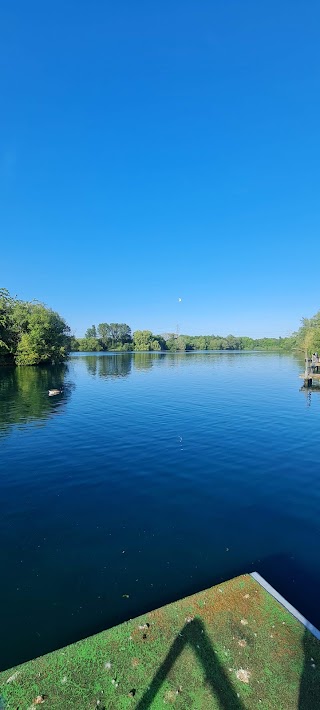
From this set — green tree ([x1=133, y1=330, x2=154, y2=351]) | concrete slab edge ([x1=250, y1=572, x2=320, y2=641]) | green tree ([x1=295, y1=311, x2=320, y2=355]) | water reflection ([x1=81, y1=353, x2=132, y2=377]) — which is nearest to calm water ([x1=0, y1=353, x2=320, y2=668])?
concrete slab edge ([x1=250, y1=572, x2=320, y2=641])

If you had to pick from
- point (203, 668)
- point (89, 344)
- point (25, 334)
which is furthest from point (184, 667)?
point (89, 344)

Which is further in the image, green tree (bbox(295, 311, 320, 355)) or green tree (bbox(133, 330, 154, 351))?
green tree (bbox(133, 330, 154, 351))

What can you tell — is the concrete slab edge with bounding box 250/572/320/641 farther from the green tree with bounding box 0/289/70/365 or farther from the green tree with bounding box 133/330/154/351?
the green tree with bounding box 133/330/154/351

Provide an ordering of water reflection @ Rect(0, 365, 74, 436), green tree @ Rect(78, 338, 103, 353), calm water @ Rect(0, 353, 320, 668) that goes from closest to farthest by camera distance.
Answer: calm water @ Rect(0, 353, 320, 668) → water reflection @ Rect(0, 365, 74, 436) → green tree @ Rect(78, 338, 103, 353)

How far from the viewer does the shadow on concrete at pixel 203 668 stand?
3.86 meters

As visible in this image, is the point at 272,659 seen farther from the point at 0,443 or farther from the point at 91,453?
the point at 0,443

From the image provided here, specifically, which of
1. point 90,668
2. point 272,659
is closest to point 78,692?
point 90,668

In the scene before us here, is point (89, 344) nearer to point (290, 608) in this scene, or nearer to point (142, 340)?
point (142, 340)

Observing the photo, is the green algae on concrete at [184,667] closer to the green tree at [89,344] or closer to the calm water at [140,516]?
the calm water at [140,516]

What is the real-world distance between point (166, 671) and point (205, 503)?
18.9ft

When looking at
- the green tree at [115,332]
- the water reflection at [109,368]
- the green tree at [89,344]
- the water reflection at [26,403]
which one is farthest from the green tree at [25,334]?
the green tree at [115,332]

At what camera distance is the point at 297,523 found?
28.8 ft

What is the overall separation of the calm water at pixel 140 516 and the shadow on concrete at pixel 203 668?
1.21 meters

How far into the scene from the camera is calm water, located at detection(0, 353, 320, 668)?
236 inches
